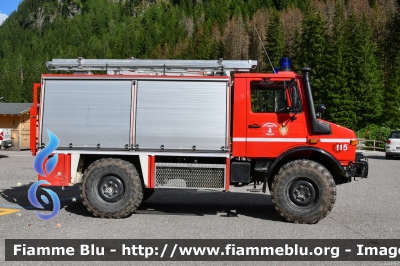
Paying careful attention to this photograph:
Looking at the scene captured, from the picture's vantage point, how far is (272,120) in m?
8.59

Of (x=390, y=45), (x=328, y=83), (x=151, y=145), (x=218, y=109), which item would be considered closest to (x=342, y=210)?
(x=218, y=109)

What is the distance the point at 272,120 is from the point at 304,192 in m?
1.47

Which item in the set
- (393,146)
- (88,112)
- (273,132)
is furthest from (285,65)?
(393,146)

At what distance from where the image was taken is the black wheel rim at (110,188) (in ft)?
28.8

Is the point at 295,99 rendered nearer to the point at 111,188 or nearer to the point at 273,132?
the point at 273,132

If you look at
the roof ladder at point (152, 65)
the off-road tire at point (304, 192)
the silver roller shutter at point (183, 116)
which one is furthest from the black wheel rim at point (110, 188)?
the off-road tire at point (304, 192)

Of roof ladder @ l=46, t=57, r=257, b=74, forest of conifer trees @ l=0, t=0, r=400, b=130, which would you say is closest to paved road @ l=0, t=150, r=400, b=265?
roof ladder @ l=46, t=57, r=257, b=74

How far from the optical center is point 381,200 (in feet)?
37.1

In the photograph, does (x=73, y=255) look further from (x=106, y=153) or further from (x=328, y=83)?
(x=328, y=83)

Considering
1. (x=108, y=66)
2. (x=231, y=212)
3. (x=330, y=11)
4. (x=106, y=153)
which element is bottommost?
(x=231, y=212)

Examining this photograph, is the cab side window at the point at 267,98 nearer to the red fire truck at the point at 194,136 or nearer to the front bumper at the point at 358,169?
the red fire truck at the point at 194,136

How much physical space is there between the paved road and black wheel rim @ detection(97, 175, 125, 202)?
19.3 inches

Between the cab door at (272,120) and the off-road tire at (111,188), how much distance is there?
→ 7.53 ft

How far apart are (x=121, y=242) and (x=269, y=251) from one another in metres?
2.21
